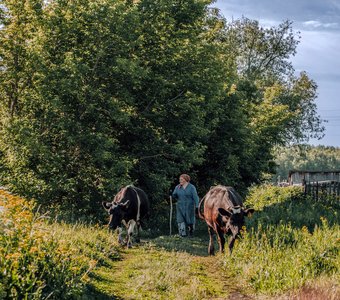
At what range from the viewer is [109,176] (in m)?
19.1

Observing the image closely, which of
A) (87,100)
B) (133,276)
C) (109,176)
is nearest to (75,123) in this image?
(87,100)

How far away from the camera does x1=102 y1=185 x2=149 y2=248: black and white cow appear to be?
14.4 meters

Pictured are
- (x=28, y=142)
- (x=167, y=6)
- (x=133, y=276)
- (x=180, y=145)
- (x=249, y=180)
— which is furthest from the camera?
(x=249, y=180)

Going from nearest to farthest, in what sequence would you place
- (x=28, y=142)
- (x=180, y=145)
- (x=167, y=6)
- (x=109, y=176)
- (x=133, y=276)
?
(x=133, y=276)
(x=28, y=142)
(x=109, y=176)
(x=180, y=145)
(x=167, y=6)

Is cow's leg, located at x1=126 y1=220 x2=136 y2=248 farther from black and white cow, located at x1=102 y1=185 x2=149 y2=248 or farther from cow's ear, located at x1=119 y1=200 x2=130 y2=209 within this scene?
cow's ear, located at x1=119 y1=200 x2=130 y2=209

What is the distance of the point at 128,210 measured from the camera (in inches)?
593

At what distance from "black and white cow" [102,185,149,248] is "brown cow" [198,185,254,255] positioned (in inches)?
95.6

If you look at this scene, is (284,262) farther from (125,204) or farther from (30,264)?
(125,204)

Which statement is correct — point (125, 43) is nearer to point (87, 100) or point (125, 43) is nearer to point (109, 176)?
point (87, 100)

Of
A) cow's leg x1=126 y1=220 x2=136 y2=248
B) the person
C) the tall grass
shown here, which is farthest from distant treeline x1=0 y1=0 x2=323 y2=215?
the tall grass

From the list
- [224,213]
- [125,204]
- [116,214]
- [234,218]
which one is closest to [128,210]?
[125,204]

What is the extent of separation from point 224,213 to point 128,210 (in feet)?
13.1

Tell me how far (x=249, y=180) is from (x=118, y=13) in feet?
53.8

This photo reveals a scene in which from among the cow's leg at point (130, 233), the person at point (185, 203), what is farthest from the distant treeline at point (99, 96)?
the cow's leg at point (130, 233)
